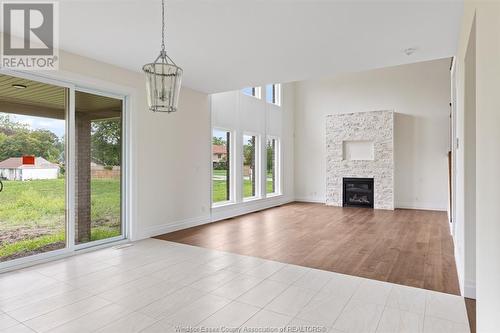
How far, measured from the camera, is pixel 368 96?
9.20 meters

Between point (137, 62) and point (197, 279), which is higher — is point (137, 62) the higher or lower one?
the higher one

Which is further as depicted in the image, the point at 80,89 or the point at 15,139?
the point at 80,89

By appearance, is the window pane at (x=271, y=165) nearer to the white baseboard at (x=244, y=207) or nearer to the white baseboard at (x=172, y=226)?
the white baseboard at (x=244, y=207)

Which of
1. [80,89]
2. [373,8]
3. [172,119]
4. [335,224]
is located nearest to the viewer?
[373,8]

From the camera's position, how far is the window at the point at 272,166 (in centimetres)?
917

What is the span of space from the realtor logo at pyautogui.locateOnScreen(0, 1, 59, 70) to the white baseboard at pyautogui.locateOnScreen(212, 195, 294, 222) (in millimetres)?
4178

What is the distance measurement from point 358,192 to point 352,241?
444cm

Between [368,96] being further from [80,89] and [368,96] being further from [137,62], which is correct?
[80,89]

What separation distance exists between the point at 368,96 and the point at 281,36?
652cm

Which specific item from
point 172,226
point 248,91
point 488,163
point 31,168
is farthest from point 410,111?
point 31,168

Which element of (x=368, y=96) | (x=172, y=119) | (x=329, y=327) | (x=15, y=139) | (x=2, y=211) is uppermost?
(x=368, y=96)

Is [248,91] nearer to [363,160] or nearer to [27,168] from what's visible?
[363,160]

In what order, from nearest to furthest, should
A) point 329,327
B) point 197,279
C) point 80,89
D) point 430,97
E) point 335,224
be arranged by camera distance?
1. point 329,327
2. point 197,279
3. point 80,89
4. point 335,224
5. point 430,97

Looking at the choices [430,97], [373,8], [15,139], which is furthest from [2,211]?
[430,97]
